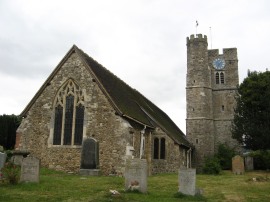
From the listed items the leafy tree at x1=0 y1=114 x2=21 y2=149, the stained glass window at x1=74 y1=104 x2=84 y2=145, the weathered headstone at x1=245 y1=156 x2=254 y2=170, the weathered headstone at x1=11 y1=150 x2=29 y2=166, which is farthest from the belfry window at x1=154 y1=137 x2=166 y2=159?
→ the leafy tree at x1=0 y1=114 x2=21 y2=149

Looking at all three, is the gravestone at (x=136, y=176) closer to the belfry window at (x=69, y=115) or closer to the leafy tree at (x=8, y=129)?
the belfry window at (x=69, y=115)

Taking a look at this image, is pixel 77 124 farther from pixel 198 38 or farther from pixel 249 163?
pixel 198 38

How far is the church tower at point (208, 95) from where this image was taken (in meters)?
37.0

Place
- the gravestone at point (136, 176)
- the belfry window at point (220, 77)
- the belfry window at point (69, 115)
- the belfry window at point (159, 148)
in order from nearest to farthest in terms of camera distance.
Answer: the gravestone at point (136, 176) → the belfry window at point (69, 115) → the belfry window at point (159, 148) → the belfry window at point (220, 77)

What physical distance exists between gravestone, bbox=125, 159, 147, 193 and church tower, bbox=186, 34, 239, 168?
79.8 ft

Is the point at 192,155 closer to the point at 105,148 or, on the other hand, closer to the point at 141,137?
the point at 141,137

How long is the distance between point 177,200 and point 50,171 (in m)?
10.8

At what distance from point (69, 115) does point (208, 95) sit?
851 inches

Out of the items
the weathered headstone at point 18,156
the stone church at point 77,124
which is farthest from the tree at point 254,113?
the weathered headstone at point 18,156

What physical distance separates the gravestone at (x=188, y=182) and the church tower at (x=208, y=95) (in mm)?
24133

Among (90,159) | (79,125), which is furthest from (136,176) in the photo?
(79,125)

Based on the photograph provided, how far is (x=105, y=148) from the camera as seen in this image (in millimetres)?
19625

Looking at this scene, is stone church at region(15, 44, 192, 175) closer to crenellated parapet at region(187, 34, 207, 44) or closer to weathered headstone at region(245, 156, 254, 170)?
weathered headstone at region(245, 156, 254, 170)

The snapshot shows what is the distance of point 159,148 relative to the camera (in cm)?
2594
